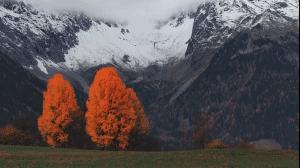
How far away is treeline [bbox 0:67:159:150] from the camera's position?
10931 cm

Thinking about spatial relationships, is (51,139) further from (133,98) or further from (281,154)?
(281,154)

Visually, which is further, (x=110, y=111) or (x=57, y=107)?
(x=57, y=107)

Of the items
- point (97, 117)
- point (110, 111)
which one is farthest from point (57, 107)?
point (110, 111)

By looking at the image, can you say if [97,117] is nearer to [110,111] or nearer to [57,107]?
[110,111]

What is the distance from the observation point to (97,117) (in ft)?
360

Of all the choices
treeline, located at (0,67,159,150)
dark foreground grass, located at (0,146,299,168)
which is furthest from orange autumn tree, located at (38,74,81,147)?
dark foreground grass, located at (0,146,299,168)

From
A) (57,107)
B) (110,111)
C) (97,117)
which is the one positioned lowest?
(97,117)

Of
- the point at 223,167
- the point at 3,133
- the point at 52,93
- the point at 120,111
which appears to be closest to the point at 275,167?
the point at 223,167

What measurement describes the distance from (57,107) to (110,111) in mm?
15596

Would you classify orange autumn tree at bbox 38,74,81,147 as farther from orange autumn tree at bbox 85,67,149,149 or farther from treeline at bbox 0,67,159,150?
orange autumn tree at bbox 85,67,149,149

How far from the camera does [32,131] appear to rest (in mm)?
172250

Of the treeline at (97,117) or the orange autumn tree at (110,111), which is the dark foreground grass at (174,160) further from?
the treeline at (97,117)

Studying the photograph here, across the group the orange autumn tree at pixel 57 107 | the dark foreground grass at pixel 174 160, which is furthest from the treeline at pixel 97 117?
the dark foreground grass at pixel 174 160

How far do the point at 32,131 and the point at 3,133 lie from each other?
4390 cm
